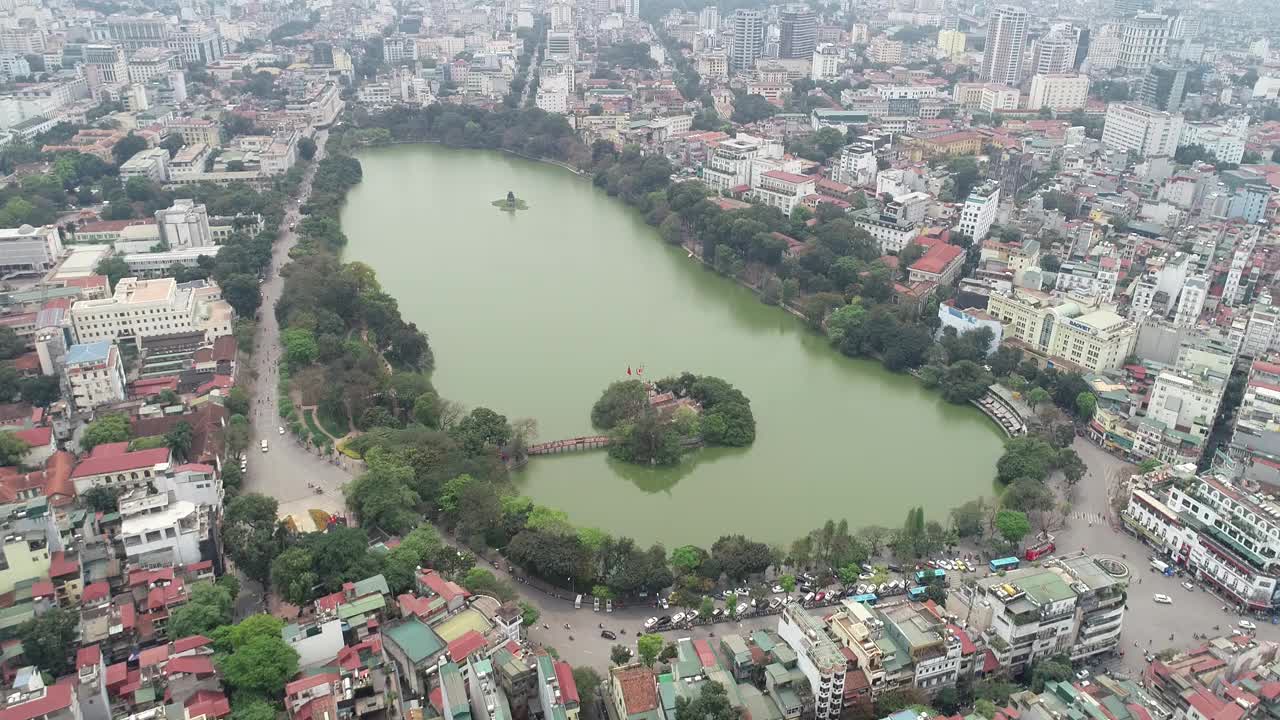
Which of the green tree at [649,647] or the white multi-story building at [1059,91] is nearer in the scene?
the green tree at [649,647]

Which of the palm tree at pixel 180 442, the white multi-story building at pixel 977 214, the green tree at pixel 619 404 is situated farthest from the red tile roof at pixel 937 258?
the palm tree at pixel 180 442

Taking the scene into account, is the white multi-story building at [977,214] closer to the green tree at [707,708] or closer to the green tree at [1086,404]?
the green tree at [1086,404]

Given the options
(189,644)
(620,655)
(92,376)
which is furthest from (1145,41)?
(189,644)

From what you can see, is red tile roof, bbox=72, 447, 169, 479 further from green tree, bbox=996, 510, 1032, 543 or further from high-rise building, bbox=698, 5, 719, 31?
high-rise building, bbox=698, 5, 719, 31

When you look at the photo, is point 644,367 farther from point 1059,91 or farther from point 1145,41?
point 1145,41

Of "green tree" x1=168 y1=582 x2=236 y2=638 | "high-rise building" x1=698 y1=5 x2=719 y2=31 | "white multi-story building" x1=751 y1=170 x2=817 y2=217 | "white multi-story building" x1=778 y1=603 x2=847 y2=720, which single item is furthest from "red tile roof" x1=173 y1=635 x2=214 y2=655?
"high-rise building" x1=698 y1=5 x2=719 y2=31

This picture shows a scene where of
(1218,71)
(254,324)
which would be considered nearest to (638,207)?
(254,324)
